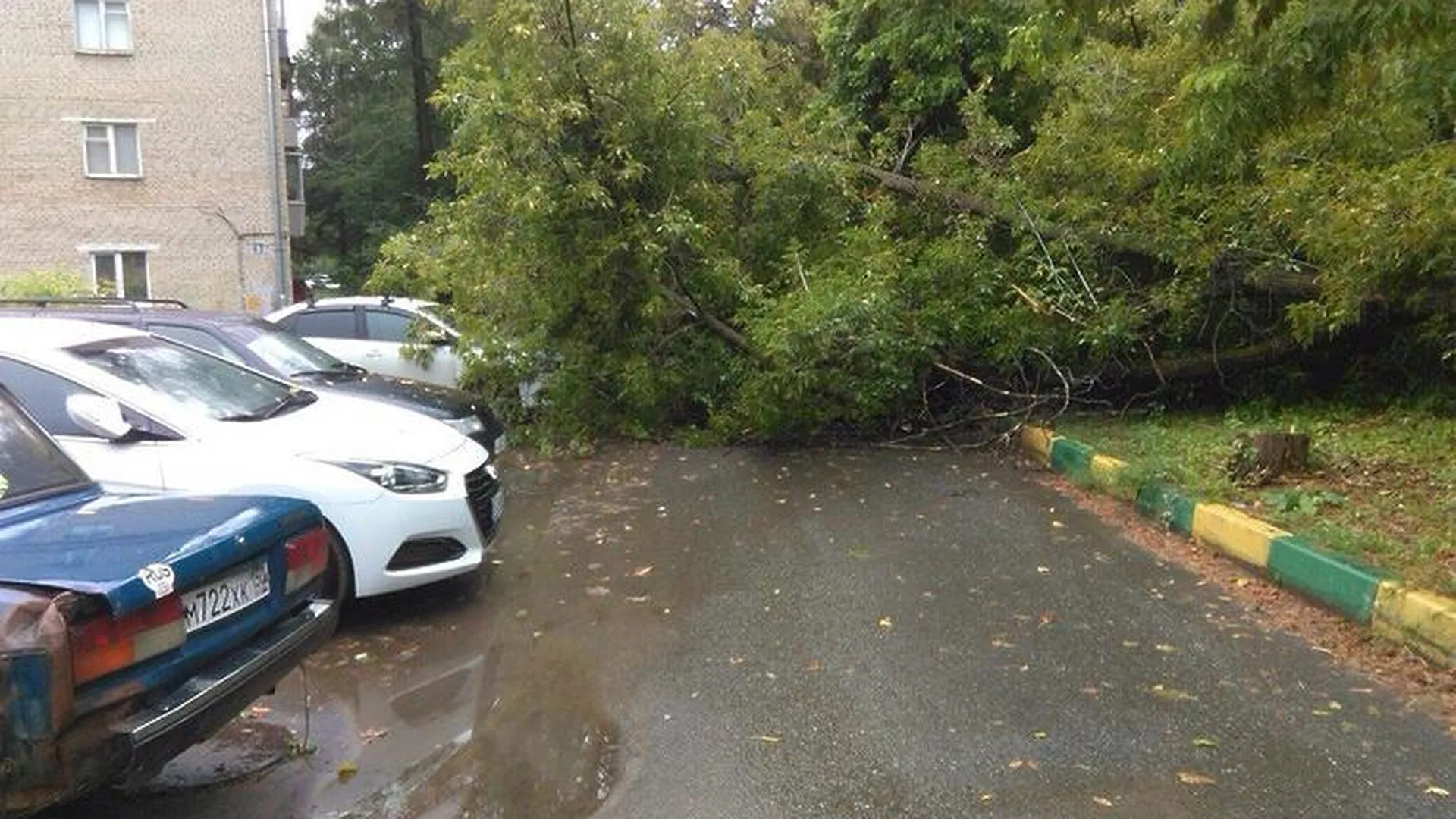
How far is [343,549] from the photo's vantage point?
553cm

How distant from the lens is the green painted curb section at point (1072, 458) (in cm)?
848

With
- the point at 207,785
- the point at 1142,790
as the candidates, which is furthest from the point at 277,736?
the point at 1142,790

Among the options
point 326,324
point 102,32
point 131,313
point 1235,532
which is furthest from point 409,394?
point 102,32

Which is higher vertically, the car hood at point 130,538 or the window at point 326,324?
the car hood at point 130,538

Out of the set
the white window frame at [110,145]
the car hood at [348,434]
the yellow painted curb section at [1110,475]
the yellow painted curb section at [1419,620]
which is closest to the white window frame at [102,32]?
the white window frame at [110,145]

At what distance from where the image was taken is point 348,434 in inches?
231

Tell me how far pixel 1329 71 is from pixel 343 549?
5.40m

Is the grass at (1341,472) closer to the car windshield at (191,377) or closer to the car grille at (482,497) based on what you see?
the car grille at (482,497)

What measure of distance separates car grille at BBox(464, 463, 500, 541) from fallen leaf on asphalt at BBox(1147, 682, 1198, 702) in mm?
3455

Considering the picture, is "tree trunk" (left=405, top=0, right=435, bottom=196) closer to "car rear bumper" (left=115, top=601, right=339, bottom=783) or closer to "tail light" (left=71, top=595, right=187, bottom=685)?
"car rear bumper" (left=115, top=601, right=339, bottom=783)

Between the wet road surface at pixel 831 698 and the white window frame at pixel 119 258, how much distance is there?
22.3 meters

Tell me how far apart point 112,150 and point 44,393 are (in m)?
23.8

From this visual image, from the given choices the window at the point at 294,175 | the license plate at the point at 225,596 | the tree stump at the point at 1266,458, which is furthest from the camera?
the window at the point at 294,175

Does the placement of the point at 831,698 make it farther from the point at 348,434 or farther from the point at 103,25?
the point at 103,25
